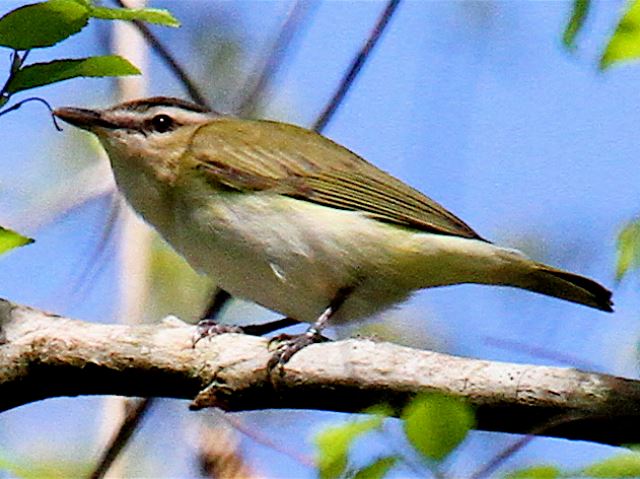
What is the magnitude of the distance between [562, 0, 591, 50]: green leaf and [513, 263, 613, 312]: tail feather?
66.1 inches

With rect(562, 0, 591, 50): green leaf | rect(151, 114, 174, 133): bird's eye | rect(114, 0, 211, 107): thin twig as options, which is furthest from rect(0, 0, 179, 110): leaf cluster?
rect(151, 114, 174, 133): bird's eye

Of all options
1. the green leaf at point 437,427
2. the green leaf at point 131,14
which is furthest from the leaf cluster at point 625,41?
the green leaf at point 131,14

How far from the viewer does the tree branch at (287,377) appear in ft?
7.41

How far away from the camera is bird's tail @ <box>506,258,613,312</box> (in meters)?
3.50

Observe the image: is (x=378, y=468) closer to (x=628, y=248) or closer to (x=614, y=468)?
(x=614, y=468)

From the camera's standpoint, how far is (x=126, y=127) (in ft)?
13.0

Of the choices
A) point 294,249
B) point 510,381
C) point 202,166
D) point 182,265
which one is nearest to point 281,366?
point 510,381

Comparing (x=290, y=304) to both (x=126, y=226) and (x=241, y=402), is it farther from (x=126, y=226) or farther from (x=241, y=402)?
(x=241, y=402)

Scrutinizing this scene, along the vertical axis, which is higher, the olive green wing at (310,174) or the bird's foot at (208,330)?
the olive green wing at (310,174)

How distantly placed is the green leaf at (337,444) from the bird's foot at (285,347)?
3.21 feet

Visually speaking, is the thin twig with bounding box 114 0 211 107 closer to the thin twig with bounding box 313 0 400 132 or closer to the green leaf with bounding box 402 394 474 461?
the thin twig with bounding box 313 0 400 132

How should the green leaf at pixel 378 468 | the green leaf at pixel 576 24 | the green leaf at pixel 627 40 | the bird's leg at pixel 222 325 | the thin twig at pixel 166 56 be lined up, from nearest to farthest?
1. the green leaf at pixel 378 468
2. the green leaf at pixel 627 40
3. the green leaf at pixel 576 24
4. the bird's leg at pixel 222 325
5. the thin twig at pixel 166 56

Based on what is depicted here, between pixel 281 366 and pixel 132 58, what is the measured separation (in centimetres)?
177

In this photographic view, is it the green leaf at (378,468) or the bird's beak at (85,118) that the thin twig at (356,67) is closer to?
the bird's beak at (85,118)
